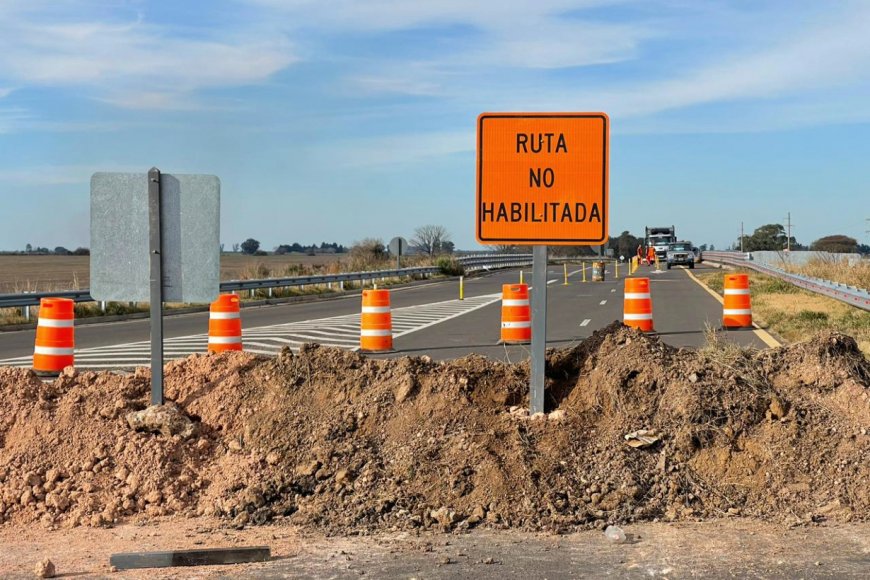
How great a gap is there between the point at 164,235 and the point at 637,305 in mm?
11262

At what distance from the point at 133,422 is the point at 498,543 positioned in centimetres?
305

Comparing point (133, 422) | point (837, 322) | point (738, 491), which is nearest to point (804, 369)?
point (738, 491)

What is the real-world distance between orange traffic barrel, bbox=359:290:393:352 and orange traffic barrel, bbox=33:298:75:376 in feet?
16.3

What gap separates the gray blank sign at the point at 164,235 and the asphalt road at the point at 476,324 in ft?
16.2

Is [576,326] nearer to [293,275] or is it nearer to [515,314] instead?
[515,314]

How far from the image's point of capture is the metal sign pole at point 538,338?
24.1 feet

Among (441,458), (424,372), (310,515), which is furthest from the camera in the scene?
(424,372)

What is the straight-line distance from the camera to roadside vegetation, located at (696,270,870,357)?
54.1ft

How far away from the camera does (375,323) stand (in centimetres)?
1611

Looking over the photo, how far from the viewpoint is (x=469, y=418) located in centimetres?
706

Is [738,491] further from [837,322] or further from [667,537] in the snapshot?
[837,322]

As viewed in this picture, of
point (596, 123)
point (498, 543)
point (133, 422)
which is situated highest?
point (596, 123)

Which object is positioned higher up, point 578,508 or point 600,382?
point 600,382

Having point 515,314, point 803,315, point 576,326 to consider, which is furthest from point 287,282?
point 803,315
